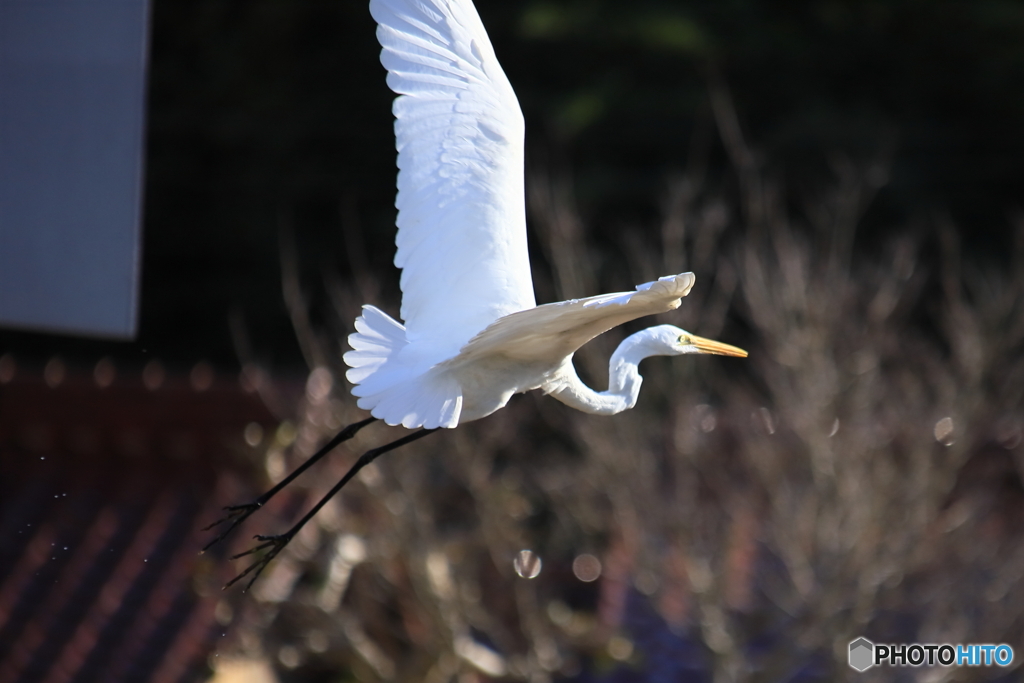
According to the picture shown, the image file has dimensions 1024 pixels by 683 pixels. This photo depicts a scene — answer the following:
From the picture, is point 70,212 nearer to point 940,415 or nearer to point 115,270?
point 115,270

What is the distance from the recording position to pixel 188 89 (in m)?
8.88

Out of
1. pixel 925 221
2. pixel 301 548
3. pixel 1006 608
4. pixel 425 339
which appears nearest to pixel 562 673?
pixel 301 548

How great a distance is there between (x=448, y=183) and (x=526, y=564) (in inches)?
107

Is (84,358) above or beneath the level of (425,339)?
beneath

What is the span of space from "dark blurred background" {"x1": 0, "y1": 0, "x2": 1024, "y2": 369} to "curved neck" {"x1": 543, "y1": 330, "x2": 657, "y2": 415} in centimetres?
406

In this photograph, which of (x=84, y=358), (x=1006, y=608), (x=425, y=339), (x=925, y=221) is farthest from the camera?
(x=84, y=358)

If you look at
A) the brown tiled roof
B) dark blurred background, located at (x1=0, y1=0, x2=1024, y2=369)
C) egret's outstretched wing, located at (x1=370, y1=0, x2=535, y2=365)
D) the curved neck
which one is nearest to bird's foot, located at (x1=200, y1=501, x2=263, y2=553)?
egret's outstretched wing, located at (x1=370, y1=0, x2=535, y2=365)

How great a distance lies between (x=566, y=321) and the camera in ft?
6.43

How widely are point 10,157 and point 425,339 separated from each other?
1.00 metres

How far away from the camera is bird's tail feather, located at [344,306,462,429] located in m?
2.06

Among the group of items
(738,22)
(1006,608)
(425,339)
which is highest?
(425,339)

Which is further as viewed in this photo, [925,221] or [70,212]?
[925,221]

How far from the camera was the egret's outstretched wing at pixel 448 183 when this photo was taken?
245 centimetres

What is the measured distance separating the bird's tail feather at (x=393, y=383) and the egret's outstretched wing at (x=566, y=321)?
0.28 ft
